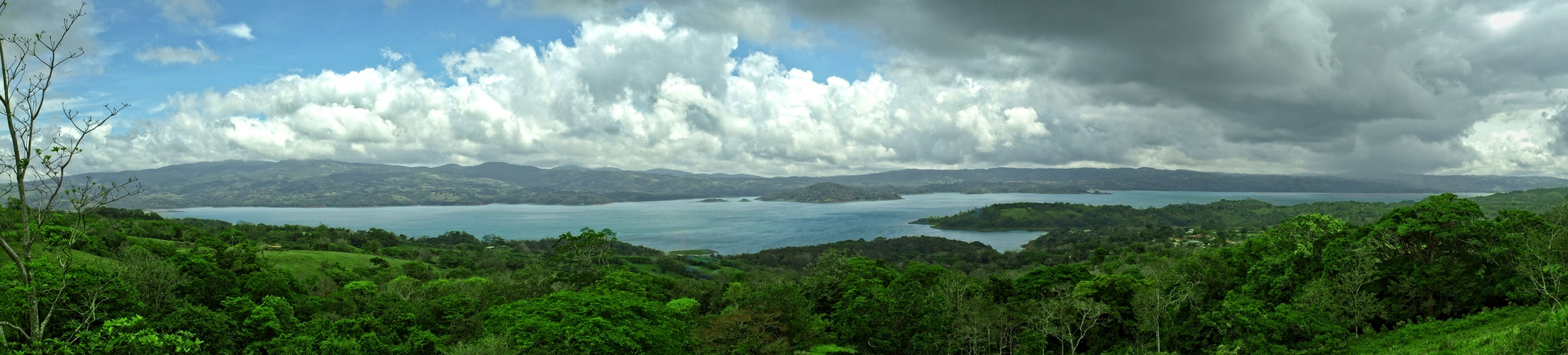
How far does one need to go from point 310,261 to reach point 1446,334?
72.9 m

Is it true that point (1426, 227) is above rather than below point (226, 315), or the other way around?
above

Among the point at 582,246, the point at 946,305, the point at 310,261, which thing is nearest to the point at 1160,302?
the point at 946,305

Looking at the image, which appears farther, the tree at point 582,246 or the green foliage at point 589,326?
the tree at point 582,246

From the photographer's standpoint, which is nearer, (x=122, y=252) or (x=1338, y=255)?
(x=1338, y=255)

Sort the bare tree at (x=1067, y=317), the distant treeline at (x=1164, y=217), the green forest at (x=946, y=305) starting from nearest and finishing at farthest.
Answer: the green forest at (x=946, y=305)
the bare tree at (x=1067, y=317)
the distant treeline at (x=1164, y=217)

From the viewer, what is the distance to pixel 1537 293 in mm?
23203

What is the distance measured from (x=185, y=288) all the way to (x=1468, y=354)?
155 feet

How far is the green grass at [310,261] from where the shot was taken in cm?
4966

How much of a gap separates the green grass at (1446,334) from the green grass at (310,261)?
58029 mm

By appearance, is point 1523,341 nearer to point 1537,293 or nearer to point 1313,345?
point 1313,345

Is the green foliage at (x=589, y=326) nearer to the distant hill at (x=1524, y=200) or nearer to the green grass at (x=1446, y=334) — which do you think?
the green grass at (x=1446, y=334)

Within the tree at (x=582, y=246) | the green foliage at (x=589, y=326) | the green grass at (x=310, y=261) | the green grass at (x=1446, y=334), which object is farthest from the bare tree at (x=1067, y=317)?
the green grass at (x=310, y=261)

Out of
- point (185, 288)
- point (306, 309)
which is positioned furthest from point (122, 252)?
point (306, 309)

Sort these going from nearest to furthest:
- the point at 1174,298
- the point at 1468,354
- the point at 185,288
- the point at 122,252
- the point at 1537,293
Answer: the point at 1468,354
the point at 1537,293
the point at 185,288
the point at 1174,298
the point at 122,252
